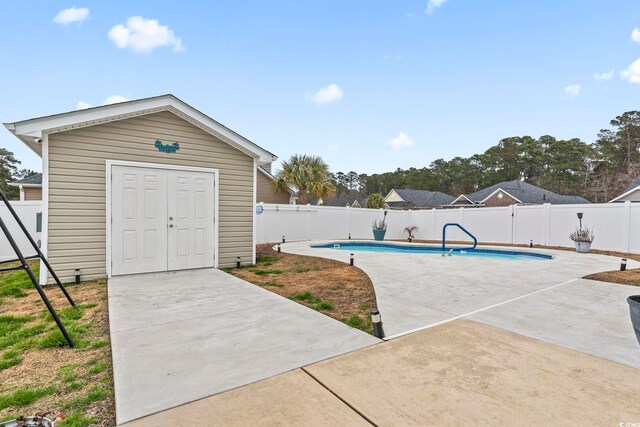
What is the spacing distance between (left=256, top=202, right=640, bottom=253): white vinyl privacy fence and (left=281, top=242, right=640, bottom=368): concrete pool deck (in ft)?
15.2

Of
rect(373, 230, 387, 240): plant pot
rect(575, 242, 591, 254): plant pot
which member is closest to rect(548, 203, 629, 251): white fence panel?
rect(575, 242, 591, 254): plant pot

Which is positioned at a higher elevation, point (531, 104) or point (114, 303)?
point (531, 104)

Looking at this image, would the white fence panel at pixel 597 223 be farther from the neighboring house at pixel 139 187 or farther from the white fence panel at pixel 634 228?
the neighboring house at pixel 139 187

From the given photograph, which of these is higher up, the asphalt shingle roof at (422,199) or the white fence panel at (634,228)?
the asphalt shingle roof at (422,199)

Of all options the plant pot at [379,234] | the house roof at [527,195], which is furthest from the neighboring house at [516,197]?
the plant pot at [379,234]

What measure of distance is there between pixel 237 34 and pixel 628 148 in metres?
38.9

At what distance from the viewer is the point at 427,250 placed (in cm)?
1184

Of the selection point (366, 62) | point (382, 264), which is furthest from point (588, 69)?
point (382, 264)

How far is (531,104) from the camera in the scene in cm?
1554

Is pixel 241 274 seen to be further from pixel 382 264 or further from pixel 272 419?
pixel 272 419

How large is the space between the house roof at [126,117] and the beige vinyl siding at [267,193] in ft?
37.0

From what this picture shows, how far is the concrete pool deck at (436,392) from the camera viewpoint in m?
1.85

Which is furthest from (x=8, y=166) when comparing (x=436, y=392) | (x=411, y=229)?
(x=436, y=392)

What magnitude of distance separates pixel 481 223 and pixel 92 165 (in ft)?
48.4
